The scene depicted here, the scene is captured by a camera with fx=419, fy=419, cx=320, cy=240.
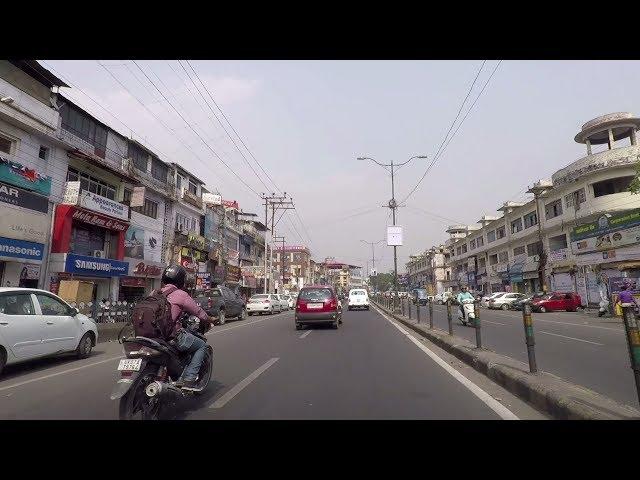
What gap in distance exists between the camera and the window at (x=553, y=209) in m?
38.0

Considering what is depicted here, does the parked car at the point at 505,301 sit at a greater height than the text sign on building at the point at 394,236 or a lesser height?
lesser

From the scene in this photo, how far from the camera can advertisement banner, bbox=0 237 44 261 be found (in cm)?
1605

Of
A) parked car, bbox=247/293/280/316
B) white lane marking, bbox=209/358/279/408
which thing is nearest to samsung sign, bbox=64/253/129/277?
parked car, bbox=247/293/280/316

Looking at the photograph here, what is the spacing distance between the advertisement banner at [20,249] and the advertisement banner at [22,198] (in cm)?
152

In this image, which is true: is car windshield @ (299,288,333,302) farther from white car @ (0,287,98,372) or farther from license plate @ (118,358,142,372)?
license plate @ (118,358,142,372)

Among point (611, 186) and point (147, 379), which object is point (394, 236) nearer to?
point (611, 186)

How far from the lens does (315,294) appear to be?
16688mm

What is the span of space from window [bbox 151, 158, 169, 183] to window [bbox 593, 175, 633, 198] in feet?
108

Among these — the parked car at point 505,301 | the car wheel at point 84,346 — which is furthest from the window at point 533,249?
the car wheel at point 84,346

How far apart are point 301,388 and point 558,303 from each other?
29756 millimetres

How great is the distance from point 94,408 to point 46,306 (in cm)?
466

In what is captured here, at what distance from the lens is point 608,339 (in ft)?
40.7

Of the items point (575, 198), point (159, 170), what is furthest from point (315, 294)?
point (575, 198)

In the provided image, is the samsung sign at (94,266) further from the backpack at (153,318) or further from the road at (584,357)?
the road at (584,357)
